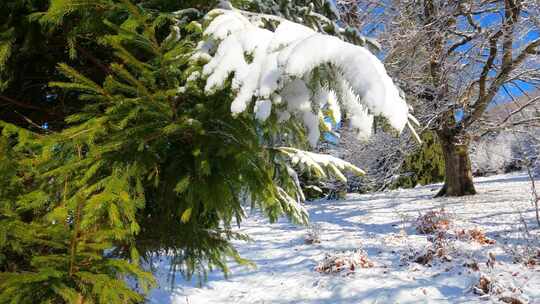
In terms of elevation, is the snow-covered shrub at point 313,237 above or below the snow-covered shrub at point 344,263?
above

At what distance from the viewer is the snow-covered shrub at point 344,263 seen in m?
4.73

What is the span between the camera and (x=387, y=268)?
15.2 feet

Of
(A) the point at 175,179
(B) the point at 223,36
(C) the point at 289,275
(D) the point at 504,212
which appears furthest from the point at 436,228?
(B) the point at 223,36

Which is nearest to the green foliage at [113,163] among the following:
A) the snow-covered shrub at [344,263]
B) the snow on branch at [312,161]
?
the snow on branch at [312,161]

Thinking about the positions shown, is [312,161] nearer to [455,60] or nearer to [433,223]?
[433,223]

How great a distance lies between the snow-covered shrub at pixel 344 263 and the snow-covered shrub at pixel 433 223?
1623 mm

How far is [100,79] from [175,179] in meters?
1.32

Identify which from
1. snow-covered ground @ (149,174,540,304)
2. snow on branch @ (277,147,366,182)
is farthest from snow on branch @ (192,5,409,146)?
snow-covered ground @ (149,174,540,304)

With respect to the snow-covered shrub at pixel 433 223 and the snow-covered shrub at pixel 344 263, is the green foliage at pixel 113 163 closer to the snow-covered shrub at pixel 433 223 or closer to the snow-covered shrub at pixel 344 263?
the snow-covered shrub at pixel 344 263

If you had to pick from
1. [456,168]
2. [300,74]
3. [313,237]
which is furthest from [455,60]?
[300,74]

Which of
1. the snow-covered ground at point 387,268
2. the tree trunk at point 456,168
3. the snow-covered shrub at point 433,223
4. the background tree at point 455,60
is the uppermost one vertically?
the background tree at point 455,60

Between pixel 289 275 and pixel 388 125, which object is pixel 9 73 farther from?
pixel 289 275

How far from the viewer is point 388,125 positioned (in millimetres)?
1275

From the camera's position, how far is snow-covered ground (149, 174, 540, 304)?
3.86 meters
